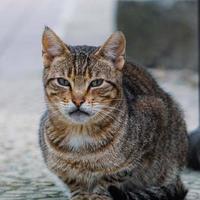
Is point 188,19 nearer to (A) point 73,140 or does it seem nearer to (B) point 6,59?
(B) point 6,59

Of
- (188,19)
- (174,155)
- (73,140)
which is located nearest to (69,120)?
(73,140)

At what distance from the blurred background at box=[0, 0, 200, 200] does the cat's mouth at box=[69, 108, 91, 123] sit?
1018 mm

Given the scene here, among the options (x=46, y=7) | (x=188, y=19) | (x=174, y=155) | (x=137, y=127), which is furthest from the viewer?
(x=46, y=7)

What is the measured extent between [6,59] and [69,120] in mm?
9196

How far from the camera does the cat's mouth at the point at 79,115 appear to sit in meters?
5.64

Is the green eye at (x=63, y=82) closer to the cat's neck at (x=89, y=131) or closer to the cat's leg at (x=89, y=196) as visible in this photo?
the cat's neck at (x=89, y=131)

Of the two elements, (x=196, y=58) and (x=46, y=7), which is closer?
(x=196, y=58)

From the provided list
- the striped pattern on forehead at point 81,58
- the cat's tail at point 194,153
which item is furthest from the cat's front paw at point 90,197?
the cat's tail at point 194,153

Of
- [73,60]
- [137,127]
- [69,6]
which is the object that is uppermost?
[69,6]

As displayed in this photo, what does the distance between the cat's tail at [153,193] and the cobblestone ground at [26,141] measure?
25 cm

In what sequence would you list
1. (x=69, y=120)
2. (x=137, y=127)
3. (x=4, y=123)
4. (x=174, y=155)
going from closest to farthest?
(x=69, y=120), (x=137, y=127), (x=174, y=155), (x=4, y=123)

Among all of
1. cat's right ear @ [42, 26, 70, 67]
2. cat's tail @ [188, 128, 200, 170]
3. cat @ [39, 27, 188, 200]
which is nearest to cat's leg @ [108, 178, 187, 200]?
cat @ [39, 27, 188, 200]

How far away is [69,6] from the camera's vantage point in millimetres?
20938

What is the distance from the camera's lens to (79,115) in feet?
18.6
